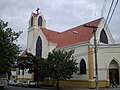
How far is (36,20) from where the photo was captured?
54.7 meters

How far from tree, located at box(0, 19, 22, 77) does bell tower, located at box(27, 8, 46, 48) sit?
992 inches

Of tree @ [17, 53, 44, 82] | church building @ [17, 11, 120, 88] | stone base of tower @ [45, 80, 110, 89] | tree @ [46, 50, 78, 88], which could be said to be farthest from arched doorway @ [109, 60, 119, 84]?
tree @ [17, 53, 44, 82]

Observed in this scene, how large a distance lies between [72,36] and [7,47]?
17910mm

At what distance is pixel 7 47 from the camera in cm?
2684

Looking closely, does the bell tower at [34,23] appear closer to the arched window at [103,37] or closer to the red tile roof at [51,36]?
the red tile roof at [51,36]

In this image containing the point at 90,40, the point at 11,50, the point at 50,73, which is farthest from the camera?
the point at 90,40

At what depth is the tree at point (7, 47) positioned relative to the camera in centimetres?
2658

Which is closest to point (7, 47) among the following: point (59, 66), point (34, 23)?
point (59, 66)

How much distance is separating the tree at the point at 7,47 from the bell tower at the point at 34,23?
25197 mm

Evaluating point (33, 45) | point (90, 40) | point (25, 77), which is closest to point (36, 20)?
point (33, 45)

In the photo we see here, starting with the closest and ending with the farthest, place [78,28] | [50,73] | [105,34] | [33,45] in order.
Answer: [50,73]
[105,34]
[78,28]
[33,45]

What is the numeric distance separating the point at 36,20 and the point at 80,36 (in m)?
18.9

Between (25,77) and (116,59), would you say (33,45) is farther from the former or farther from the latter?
(116,59)

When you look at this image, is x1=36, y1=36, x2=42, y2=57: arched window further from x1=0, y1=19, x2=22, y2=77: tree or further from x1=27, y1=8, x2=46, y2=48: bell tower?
x1=0, y1=19, x2=22, y2=77: tree
